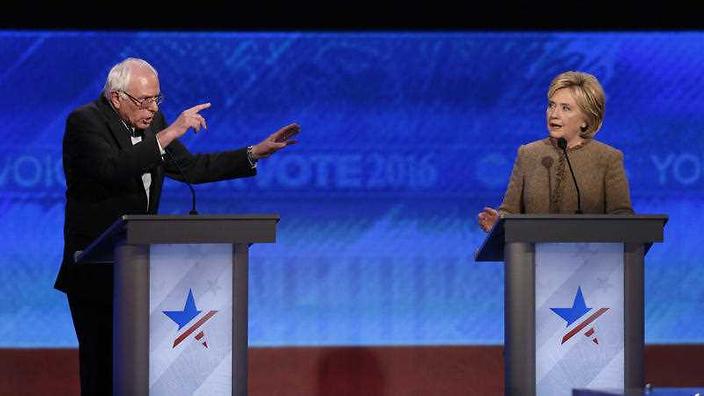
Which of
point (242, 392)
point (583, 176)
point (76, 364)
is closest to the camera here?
point (242, 392)

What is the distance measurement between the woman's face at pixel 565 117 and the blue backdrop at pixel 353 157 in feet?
5.56

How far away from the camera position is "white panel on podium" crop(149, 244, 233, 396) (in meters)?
3.16

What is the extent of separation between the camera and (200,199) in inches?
214

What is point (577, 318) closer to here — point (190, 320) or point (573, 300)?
point (573, 300)

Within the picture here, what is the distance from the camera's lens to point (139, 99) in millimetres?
3773

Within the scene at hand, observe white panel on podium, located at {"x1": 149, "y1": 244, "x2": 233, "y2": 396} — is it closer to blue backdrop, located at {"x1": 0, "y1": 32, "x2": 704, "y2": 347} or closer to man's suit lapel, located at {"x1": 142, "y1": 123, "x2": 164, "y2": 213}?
man's suit lapel, located at {"x1": 142, "y1": 123, "x2": 164, "y2": 213}

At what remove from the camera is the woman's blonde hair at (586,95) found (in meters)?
3.80

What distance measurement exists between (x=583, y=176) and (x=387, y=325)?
6.34 ft

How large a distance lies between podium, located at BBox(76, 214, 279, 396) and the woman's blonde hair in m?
1.13

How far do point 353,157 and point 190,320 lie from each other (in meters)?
2.42

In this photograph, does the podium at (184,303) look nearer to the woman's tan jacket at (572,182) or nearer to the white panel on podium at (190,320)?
the white panel on podium at (190,320)

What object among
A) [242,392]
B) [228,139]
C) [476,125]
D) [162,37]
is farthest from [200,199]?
[242,392]

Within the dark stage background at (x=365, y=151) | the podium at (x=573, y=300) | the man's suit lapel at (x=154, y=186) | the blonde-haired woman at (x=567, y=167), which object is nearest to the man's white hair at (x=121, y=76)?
the man's suit lapel at (x=154, y=186)
